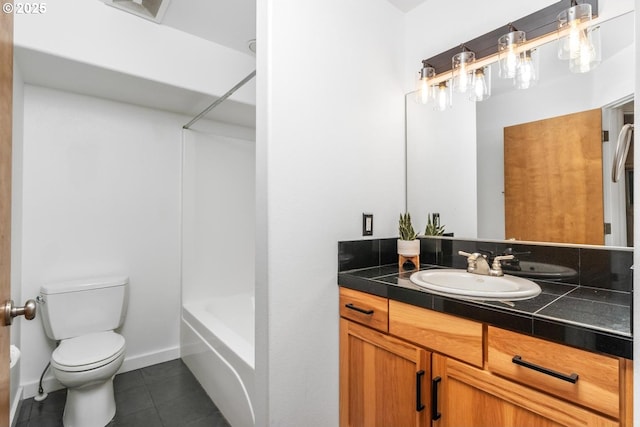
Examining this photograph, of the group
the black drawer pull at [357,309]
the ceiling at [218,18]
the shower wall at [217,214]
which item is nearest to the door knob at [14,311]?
Result: the black drawer pull at [357,309]

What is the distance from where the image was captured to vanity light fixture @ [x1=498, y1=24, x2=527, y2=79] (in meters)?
1.39

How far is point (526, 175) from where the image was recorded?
1.45 m

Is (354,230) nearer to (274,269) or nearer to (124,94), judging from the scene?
(274,269)

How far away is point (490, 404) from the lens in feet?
3.21

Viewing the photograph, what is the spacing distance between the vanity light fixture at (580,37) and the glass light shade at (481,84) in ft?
1.04

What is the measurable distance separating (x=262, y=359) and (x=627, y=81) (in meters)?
1.79

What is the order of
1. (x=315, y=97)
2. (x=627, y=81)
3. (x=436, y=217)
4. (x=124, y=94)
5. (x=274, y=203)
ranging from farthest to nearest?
(x=124, y=94) → (x=436, y=217) → (x=315, y=97) → (x=274, y=203) → (x=627, y=81)

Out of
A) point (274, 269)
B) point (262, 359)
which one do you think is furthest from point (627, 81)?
point (262, 359)

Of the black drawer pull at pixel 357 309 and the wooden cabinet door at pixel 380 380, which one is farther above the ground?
the black drawer pull at pixel 357 309

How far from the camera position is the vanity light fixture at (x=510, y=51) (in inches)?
54.8

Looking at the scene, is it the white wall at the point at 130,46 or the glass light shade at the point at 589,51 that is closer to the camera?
the glass light shade at the point at 589,51

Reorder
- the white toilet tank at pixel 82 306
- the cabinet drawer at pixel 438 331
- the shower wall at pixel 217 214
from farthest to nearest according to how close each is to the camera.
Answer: the shower wall at pixel 217 214
the white toilet tank at pixel 82 306
the cabinet drawer at pixel 438 331

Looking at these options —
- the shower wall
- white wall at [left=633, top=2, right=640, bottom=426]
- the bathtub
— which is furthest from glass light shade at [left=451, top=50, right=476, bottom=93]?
the shower wall

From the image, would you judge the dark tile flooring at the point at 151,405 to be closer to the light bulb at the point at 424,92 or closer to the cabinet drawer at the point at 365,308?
the cabinet drawer at the point at 365,308
